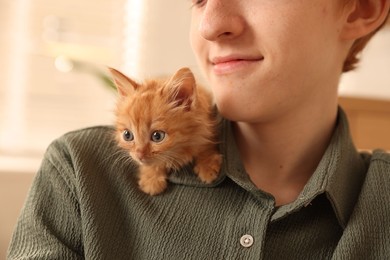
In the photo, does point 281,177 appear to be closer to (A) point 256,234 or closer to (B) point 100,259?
(A) point 256,234

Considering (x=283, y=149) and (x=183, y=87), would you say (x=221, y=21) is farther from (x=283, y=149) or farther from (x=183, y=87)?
(x=283, y=149)

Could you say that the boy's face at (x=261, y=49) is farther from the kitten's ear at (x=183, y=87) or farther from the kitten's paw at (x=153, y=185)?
the kitten's paw at (x=153, y=185)

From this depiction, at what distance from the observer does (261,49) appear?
3.25 ft

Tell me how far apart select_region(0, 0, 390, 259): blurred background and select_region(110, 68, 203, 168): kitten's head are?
1282mm

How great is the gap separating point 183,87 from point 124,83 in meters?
0.16

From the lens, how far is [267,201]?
37.2 inches

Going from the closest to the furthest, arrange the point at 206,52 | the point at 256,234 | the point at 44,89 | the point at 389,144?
1. the point at 256,234
2. the point at 206,52
3. the point at 389,144
4. the point at 44,89

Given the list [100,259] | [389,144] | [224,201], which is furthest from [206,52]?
[389,144]

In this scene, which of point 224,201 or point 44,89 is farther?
point 44,89

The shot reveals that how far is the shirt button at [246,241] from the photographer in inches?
35.4

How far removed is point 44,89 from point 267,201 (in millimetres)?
1814

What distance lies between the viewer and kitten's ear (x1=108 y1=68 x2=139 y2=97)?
3.55ft

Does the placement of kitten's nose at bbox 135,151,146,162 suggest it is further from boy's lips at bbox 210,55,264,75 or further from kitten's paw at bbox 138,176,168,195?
boy's lips at bbox 210,55,264,75

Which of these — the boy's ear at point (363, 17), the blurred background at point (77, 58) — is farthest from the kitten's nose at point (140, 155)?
the blurred background at point (77, 58)
